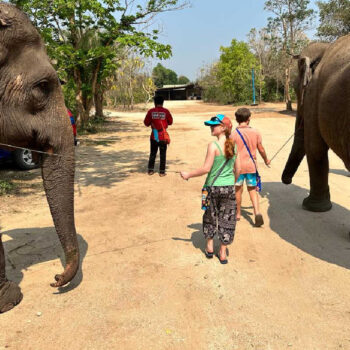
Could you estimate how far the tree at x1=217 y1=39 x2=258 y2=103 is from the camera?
4178 cm

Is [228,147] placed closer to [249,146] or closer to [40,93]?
[249,146]

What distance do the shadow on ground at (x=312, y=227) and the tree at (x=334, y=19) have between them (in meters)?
24.0

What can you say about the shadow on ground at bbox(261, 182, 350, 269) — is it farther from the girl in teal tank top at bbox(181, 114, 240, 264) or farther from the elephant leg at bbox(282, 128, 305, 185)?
the girl in teal tank top at bbox(181, 114, 240, 264)

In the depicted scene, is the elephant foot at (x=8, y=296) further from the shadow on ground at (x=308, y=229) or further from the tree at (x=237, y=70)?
the tree at (x=237, y=70)

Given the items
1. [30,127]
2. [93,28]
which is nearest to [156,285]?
[30,127]

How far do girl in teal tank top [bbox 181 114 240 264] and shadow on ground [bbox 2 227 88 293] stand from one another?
1.53 m

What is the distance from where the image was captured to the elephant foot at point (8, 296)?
9.95ft

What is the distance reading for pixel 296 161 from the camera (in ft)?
19.0

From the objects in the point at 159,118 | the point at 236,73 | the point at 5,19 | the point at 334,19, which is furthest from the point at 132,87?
the point at 5,19

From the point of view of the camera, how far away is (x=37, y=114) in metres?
2.82

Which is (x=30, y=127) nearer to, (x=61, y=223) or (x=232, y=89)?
(x=61, y=223)

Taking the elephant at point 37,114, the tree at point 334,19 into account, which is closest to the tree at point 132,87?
the tree at point 334,19

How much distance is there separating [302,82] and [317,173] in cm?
138

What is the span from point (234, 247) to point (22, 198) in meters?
4.20
